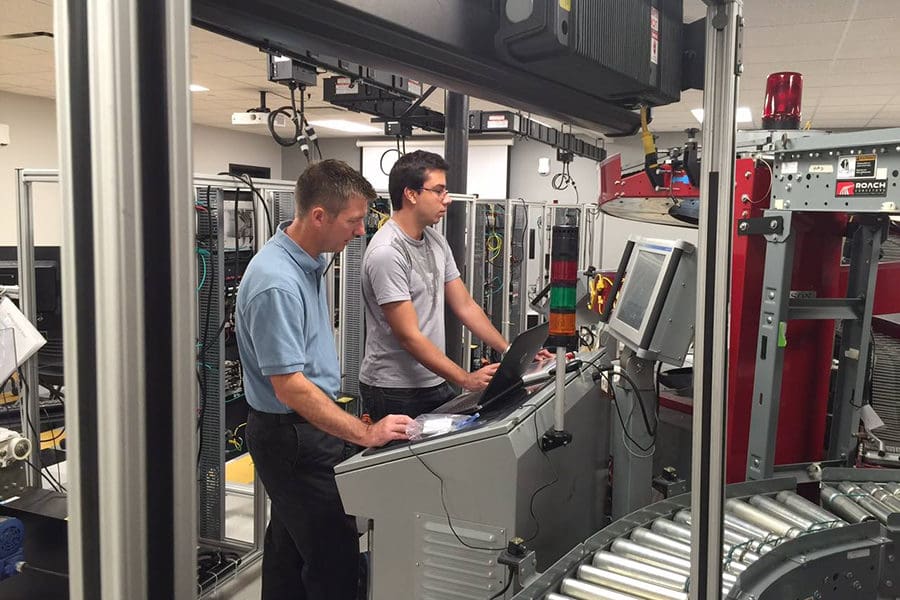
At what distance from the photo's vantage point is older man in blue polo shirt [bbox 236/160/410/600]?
1845 millimetres

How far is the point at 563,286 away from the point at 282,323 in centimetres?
76

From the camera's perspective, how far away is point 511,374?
1917 millimetres

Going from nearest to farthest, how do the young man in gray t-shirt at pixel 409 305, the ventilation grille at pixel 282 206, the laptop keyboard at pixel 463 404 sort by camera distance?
the laptop keyboard at pixel 463 404 < the young man in gray t-shirt at pixel 409 305 < the ventilation grille at pixel 282 206

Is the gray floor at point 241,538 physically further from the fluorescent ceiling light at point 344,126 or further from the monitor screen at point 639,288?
the fluorescent ceiling light at point 344,126

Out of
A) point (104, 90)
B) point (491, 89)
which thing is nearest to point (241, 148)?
point (491, 89)

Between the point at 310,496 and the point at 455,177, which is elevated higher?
the point at 455,177

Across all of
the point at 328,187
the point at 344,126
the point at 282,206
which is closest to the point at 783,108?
the point at 328,187

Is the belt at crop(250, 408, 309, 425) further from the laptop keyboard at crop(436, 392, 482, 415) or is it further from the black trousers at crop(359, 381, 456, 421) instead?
the black trousers at crop(359, 381, 456, 421)

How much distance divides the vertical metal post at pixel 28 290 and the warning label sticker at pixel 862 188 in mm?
2845

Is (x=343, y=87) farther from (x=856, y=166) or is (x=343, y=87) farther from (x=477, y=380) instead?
(x=856, y=166)

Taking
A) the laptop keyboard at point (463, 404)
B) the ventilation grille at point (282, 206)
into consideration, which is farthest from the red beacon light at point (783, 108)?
the ventilation grille at point (282, 206)

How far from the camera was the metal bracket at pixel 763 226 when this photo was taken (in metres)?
1.97

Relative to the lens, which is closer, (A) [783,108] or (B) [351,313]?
(A) [783,108]

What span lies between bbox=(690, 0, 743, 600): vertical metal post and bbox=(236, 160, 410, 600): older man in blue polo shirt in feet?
3.54
